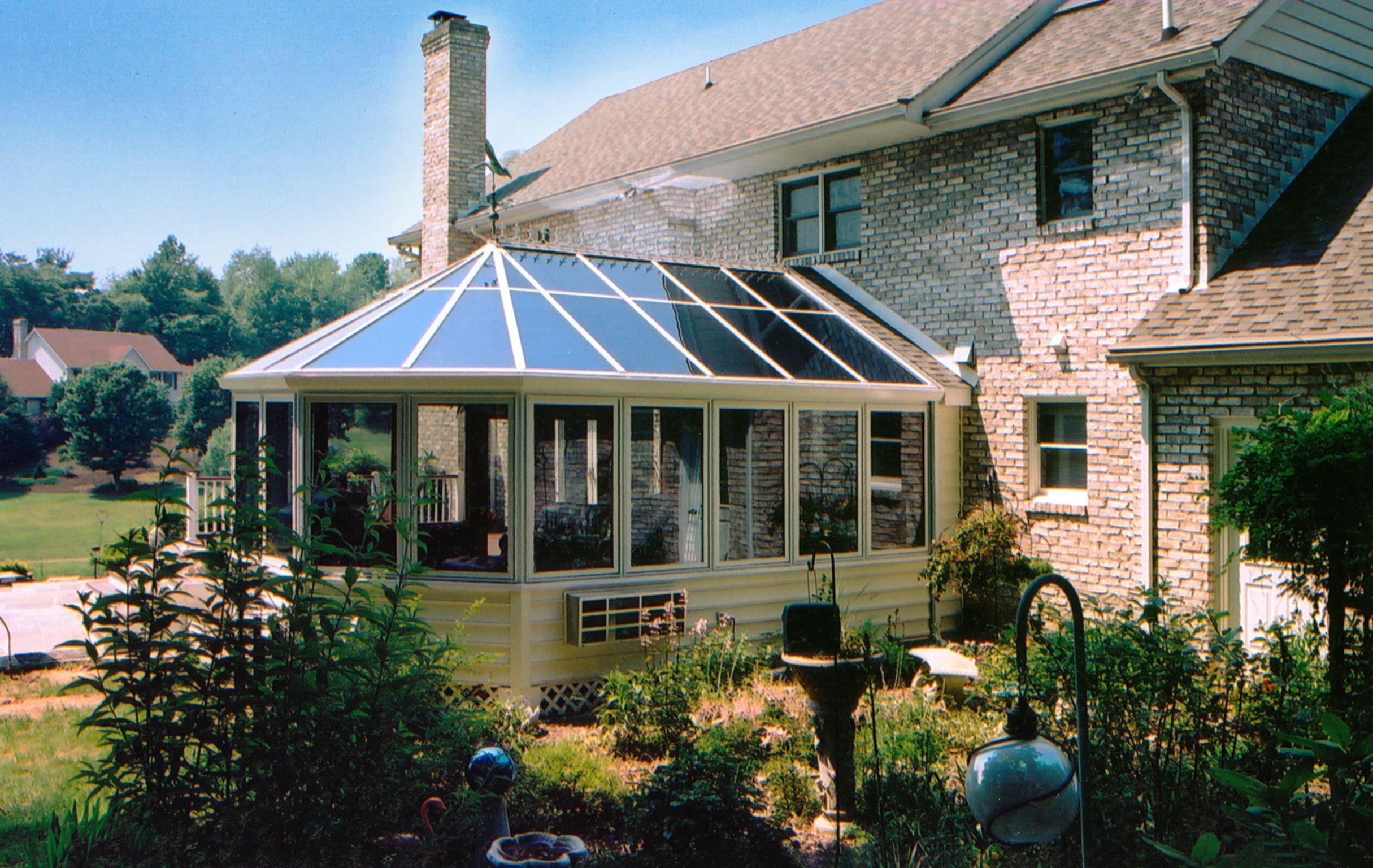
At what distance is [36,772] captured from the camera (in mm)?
6625

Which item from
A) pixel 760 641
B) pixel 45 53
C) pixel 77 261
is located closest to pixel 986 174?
pixel 760 641

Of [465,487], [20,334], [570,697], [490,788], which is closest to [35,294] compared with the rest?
[20,334]

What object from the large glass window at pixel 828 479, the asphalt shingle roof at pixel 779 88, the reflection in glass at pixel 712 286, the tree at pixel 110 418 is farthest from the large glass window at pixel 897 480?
the tree at pixel 110 418

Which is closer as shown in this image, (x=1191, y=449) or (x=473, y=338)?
(x=473, y=338)

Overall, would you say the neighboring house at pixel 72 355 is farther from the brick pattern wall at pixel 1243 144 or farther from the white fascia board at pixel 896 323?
the brick pattern wall at pixel 1243 144

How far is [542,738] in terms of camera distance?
738 centimetres

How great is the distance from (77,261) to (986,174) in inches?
3170

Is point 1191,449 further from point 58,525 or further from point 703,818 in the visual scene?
point 58,525

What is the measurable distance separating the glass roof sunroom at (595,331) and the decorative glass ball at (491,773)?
3.68m

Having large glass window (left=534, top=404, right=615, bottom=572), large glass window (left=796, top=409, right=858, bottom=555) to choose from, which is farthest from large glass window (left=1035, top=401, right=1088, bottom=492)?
large glass window (left=534, top=404, right=615, bottom=572)

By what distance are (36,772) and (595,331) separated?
5217 mm

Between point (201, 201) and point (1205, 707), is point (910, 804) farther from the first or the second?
point (201, 201)

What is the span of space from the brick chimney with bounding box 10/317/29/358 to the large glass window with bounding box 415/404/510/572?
53.0 m

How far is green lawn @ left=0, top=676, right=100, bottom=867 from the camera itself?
5430 mm
